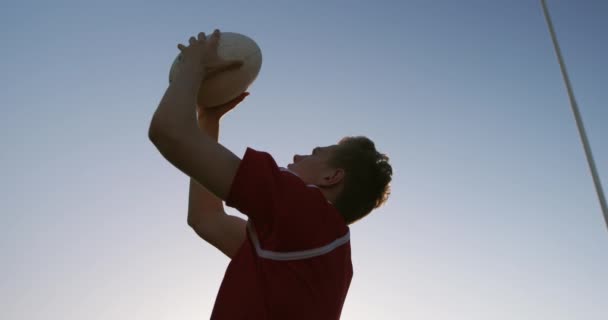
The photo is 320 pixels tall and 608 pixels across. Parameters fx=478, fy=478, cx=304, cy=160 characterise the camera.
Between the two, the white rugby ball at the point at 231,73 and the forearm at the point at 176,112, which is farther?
the white rugby ball at the point at 231,73

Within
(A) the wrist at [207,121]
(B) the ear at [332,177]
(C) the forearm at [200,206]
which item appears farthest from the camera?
(C) the forearm at [200,206]

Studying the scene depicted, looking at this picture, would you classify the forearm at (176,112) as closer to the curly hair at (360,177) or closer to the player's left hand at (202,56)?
the player's left hand at (202,56)

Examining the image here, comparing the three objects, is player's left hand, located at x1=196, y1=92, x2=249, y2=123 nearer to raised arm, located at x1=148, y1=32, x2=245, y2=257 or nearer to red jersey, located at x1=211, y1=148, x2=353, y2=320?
raised arm, located at x1=148, y1=32, x2=245, y2=257

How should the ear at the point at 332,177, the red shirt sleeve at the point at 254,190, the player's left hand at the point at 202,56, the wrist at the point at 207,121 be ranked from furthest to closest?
the wrist at the point at 207,121, the ear at the point at 332,177, the player's left hand at the point at 202,56, the red shirt sleeve at the point at 254,190

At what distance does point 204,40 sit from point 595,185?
5.60 metres

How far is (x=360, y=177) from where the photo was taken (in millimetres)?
2367

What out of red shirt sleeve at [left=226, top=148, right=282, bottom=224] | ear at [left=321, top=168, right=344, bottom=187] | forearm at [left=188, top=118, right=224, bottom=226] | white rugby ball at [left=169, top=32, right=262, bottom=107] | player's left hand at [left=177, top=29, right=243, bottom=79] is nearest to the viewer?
red shirt sleeve at [left=226, top=148, right=282, bottom=224]

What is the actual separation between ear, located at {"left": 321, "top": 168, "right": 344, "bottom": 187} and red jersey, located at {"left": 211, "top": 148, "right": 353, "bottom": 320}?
1.03 feet

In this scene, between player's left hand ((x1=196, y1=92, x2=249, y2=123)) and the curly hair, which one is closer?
the curly hair

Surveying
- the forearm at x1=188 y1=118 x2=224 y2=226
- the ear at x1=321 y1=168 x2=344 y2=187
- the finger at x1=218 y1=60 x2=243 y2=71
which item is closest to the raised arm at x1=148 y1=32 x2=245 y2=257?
the finger at x1=218 y1=60 x2=243 y2=71

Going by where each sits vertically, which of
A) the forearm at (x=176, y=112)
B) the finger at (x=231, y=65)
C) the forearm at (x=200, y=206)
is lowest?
the forearm at (x=200, y=206)

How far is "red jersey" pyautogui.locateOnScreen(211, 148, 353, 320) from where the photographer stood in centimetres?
179

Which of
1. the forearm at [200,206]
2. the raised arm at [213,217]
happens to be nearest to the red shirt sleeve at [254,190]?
the raised arm at [213,217]

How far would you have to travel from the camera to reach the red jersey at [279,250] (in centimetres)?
179
